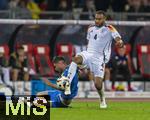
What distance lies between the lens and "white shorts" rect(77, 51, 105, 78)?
19.5 metres

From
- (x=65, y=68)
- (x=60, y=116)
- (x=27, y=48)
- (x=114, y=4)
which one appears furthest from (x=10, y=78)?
(x=60, y=116)

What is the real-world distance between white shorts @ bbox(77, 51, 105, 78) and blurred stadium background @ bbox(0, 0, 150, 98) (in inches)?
274

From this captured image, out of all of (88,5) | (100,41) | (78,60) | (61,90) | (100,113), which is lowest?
(100,113)

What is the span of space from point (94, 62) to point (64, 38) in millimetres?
8423

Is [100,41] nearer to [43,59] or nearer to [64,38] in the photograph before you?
[43,59]

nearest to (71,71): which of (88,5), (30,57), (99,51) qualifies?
(99,51)

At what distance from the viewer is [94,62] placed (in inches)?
771

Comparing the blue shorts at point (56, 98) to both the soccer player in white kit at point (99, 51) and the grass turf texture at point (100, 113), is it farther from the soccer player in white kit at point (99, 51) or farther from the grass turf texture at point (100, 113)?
the soccer player in white kit at point (99, 51)

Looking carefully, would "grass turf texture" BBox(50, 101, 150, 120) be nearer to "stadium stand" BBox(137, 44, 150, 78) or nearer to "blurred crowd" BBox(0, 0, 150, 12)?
"stadium stand" BBox(137, 44, 150, 78)

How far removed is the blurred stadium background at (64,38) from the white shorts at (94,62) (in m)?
6.95

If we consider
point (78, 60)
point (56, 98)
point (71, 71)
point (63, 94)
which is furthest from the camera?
point (56, 98)

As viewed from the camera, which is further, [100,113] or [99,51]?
[99,51]

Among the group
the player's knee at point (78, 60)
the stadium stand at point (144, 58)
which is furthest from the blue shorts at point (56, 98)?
the stadium stand at point (144, 58)

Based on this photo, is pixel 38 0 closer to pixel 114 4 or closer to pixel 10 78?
pixel 114 4
